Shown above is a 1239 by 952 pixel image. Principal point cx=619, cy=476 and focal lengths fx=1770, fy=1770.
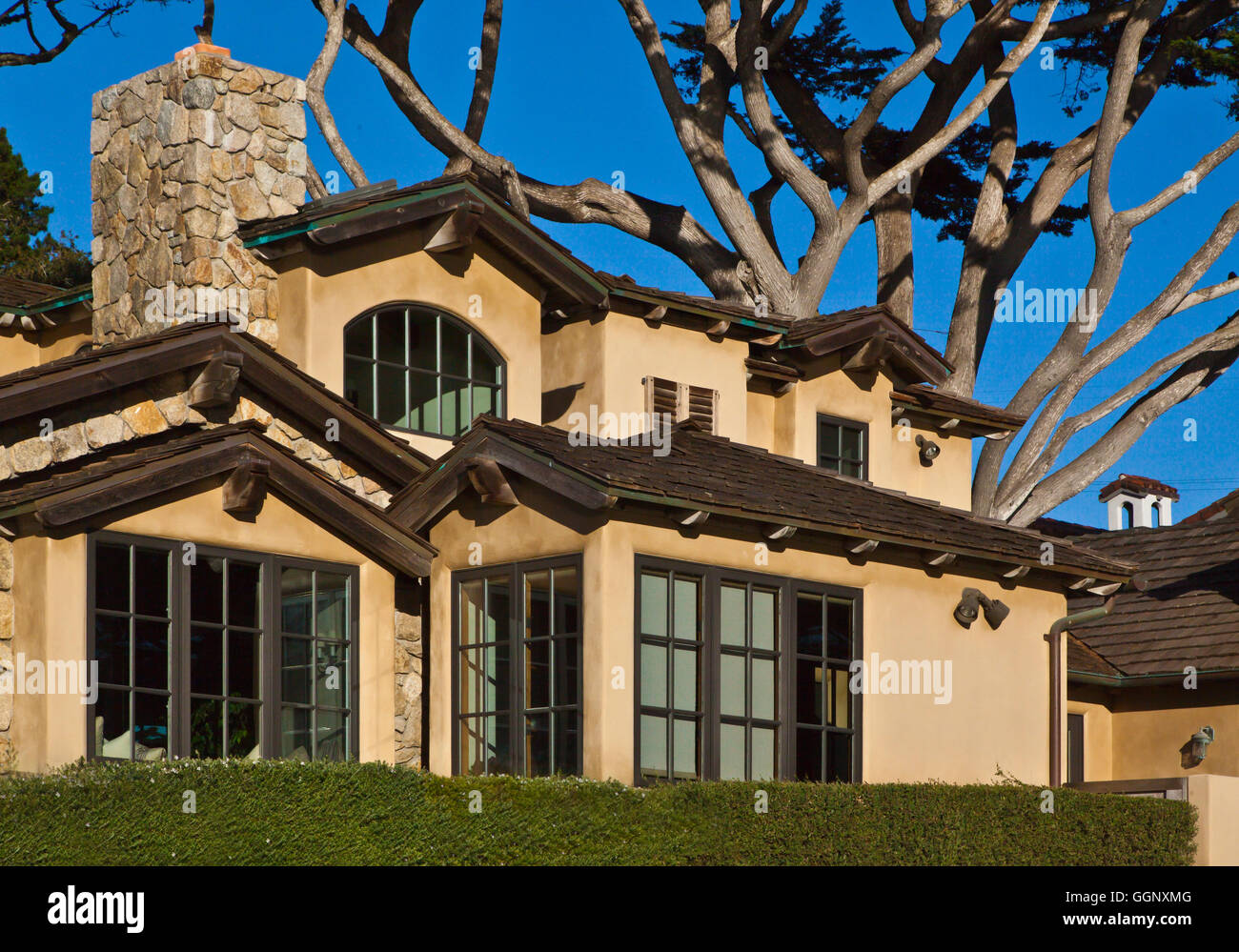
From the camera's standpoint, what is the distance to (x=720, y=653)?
15031 millimetres

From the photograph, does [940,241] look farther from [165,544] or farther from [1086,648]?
[165,544]

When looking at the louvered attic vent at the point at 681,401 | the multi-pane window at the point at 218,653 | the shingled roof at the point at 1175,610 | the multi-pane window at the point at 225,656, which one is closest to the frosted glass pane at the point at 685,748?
the multi-pane window at the point at 218,653

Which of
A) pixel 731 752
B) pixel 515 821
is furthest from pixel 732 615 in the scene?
pixel 515 821

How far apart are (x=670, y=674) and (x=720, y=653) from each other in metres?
0.55

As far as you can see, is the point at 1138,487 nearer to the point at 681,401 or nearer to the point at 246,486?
the point at 681,401

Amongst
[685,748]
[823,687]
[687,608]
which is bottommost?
[685,748]

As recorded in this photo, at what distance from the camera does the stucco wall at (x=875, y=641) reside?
14.3 meters

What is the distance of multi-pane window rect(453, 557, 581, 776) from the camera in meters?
14.7

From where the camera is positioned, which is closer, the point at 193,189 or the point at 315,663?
the point at 315,663

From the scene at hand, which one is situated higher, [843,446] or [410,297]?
[410,297]

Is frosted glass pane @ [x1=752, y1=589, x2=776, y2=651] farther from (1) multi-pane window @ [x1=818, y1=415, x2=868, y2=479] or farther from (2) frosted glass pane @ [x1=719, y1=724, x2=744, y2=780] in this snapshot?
(1) multi-pane window @ [x1=818, y1=415, x2=868, y2=479]

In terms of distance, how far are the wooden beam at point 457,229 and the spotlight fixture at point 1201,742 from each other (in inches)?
430

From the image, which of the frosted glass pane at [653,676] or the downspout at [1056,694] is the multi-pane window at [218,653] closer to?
the frosted glass pane at [653,676]

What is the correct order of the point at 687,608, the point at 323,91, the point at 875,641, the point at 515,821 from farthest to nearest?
1. the point at 323,91
2. the point at 875,641
3. the point at 687,608
4. the point at 515,821
